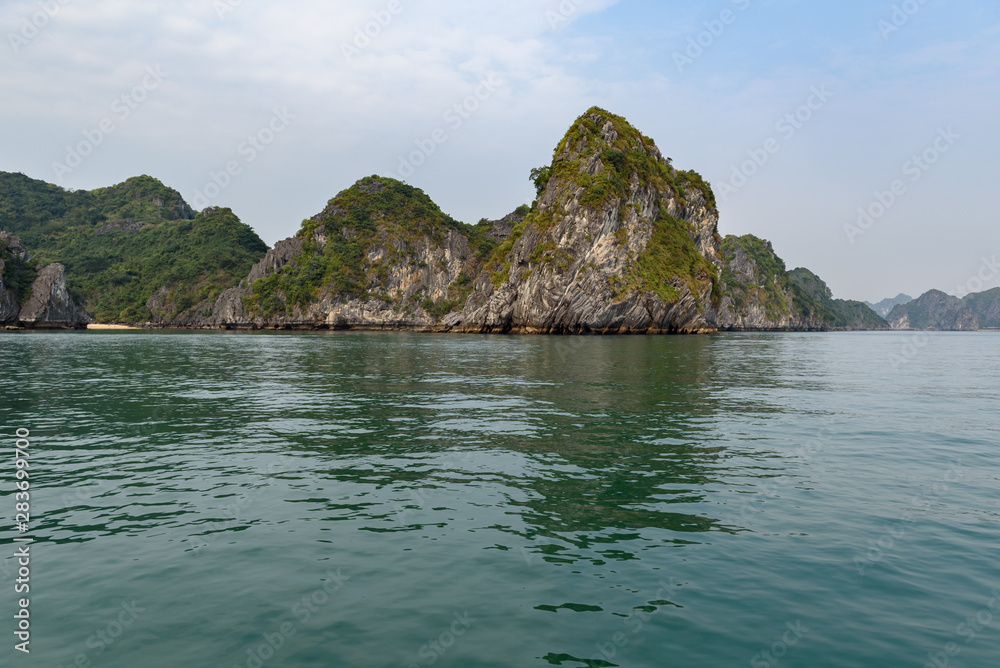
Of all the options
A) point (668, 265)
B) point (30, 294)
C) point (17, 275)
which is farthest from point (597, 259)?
point (17, 275)

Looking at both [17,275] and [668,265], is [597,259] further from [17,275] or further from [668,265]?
[17,275]

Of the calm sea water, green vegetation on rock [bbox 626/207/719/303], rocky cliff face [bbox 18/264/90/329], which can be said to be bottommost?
the calm sea water

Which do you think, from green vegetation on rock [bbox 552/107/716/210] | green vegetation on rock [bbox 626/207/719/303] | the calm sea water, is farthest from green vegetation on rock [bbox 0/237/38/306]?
the calm sea water

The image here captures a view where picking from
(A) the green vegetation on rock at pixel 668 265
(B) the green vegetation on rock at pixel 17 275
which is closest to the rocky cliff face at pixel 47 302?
(B) the green vegetation on rock at pixel 17 275

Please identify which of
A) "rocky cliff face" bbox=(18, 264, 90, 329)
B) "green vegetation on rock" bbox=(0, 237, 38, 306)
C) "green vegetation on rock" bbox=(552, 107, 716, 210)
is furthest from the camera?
"rocky cliff face" bbox=(18, 264, 90, 329)

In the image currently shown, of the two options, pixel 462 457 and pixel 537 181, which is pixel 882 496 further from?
pixel 537 181

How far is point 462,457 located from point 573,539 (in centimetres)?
648

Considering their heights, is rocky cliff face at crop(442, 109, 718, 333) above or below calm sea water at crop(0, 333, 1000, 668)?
above

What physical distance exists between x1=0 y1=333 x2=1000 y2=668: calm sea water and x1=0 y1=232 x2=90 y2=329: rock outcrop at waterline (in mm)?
145180

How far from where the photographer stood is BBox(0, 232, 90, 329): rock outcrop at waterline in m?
133

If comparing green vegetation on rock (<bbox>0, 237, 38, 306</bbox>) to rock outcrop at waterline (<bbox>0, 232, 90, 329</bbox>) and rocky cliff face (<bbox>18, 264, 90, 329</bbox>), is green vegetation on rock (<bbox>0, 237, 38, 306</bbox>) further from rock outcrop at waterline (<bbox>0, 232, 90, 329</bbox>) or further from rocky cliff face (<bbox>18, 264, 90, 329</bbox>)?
rocky cliff face (<bbox>18, 264, 90, 329</bbox>)

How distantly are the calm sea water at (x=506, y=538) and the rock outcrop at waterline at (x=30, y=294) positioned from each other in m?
145

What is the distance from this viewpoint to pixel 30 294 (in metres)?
137

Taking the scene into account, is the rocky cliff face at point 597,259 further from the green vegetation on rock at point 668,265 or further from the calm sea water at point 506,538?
the calm sea water at point 506,538
